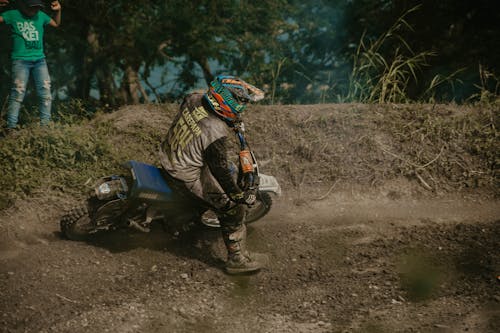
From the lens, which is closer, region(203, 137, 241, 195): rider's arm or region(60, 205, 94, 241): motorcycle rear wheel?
region(203, 137, 241, 195): rider's arm

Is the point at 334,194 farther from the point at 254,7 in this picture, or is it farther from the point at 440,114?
the point at 254,7

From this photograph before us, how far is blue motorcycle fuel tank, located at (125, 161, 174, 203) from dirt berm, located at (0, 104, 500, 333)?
0.81 meters

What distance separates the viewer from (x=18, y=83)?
21.1 feet

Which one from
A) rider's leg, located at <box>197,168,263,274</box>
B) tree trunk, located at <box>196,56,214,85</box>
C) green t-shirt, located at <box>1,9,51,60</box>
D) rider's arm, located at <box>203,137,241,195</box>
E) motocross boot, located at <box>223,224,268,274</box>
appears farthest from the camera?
tree trunk, located at <box>196,56,214,85</box>

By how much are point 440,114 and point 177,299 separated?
190 inches

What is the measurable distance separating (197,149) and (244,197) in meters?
0.61

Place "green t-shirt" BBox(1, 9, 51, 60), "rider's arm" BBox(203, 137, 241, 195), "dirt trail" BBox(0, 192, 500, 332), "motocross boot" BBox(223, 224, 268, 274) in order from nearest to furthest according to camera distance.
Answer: "dirt trail" BBox(0, 192, 500, 332) < "rider's arm" BBox(203, 137, 241, 195) < "motocross boot" BBox(223, 224, 268, 274) < "green t-shirt" BBox(1, 9, 51, 60)

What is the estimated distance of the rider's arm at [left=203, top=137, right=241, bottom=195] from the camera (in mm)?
4297

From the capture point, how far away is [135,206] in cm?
477

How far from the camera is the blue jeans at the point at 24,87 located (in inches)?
253

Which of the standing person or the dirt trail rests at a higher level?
the standing person

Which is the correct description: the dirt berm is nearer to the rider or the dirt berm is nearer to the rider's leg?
the rider's leg

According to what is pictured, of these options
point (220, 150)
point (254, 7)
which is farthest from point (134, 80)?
point (220, 150)

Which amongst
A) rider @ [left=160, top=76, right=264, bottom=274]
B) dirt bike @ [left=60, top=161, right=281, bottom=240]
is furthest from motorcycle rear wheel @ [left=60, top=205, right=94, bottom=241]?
rider @ [left=160, top=76, right=264, bottom=274]
